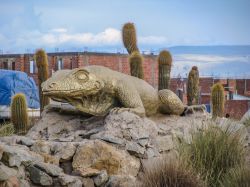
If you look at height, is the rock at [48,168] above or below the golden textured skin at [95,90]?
below

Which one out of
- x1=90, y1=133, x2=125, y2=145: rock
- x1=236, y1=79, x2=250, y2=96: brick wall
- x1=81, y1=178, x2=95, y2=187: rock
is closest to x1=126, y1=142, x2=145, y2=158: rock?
x1=90, y1=133, x2=125, y2=145: rock

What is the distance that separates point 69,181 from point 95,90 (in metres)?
2.66

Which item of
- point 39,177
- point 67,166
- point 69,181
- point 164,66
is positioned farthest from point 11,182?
point 164,66

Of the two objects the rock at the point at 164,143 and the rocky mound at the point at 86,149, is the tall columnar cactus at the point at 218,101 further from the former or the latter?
the rock at the point at 164,143

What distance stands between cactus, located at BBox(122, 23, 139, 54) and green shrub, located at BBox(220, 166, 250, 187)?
9.76m

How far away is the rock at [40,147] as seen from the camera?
9617 millimetres

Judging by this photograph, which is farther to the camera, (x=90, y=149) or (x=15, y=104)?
(x=15, y=104)

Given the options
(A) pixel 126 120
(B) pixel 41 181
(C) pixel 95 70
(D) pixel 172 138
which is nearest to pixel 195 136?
(D) pixel 172 138

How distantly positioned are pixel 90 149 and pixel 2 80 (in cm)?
2210

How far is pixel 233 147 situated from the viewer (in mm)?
11086

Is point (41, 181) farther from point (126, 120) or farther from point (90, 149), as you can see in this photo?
point (126, 120)

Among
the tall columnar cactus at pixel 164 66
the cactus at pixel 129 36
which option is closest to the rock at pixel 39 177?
the tall columnar cactus at pixel 164 66

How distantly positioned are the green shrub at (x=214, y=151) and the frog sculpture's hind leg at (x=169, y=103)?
51.5 inches

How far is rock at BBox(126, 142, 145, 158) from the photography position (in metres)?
10.1
